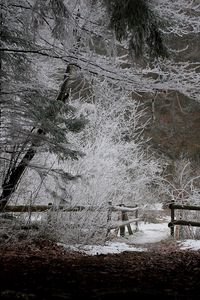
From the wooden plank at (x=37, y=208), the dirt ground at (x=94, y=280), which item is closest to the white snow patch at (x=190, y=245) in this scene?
the wooden plank at (x=37, y=208)

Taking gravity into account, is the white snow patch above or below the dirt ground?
above


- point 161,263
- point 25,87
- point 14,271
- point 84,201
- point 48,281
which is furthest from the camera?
point 84,201

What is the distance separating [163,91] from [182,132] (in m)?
32.0

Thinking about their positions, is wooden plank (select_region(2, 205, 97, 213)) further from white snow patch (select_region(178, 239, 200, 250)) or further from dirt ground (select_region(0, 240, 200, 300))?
dirt ground (select_region(0, 240, 200, 300))

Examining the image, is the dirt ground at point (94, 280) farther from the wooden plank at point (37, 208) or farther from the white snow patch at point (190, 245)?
the white snow patch at point (190, 245)

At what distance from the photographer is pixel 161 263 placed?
5699 mm

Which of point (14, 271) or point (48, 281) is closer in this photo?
point (48, 281)

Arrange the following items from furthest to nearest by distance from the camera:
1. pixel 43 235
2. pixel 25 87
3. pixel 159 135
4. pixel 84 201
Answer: pixel 159 135, pixel 84 201, pixel 43 235, pixel 25 87

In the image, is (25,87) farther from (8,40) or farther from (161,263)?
(161,263)

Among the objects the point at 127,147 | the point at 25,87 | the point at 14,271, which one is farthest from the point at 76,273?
the point at 127,147

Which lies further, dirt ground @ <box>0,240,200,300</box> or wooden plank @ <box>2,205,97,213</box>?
wooden plank @ <box>2,205,97,213</box>

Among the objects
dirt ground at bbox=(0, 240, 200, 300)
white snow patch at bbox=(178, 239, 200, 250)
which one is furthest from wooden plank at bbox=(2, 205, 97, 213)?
dirt ground at bbox=(0, 240, 200, 300)

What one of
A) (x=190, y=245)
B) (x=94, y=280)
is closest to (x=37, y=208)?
(x=190, y=245)

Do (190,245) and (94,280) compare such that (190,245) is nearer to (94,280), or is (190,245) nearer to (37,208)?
(37,208)
